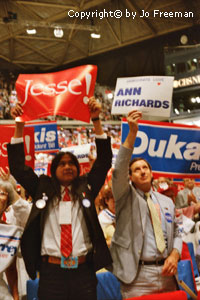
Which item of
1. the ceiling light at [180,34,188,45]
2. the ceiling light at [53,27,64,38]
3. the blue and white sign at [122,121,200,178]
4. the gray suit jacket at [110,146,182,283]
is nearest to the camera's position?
the gray suit jacket at [110,146,182,283]

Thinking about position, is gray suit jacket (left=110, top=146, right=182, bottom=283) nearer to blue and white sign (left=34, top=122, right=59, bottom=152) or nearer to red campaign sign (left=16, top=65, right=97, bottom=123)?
red campaign sign (left=16, top=65, right=97, bottom=123)

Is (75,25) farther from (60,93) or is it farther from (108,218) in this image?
(108,218)

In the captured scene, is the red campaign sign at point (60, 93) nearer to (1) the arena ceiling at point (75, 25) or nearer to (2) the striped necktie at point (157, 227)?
(2) the striped necktie at point (157, 227)

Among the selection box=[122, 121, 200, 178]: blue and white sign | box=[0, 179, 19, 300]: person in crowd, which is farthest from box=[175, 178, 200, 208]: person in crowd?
box=[0, 179, 19, 300]: person in crowd

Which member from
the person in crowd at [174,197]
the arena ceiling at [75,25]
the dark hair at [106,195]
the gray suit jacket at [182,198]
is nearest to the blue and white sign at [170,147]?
the person in crowd at [174,197]

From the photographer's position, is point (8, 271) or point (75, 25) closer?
point (8, 271)

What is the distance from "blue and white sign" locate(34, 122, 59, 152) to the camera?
169 inches

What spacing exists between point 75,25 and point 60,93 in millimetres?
12319

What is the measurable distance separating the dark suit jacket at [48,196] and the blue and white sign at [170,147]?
89 centimetres

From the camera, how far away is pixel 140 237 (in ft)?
6.58

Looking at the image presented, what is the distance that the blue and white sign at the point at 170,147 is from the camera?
3.06 m

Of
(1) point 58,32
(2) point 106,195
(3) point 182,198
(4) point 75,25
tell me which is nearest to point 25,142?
(2) point 106,195

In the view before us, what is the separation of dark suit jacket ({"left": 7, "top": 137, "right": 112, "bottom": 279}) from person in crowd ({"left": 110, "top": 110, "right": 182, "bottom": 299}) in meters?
0.14

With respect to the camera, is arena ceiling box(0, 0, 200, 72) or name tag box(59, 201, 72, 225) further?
arena ceiling box(0, 0, 200, 72)
